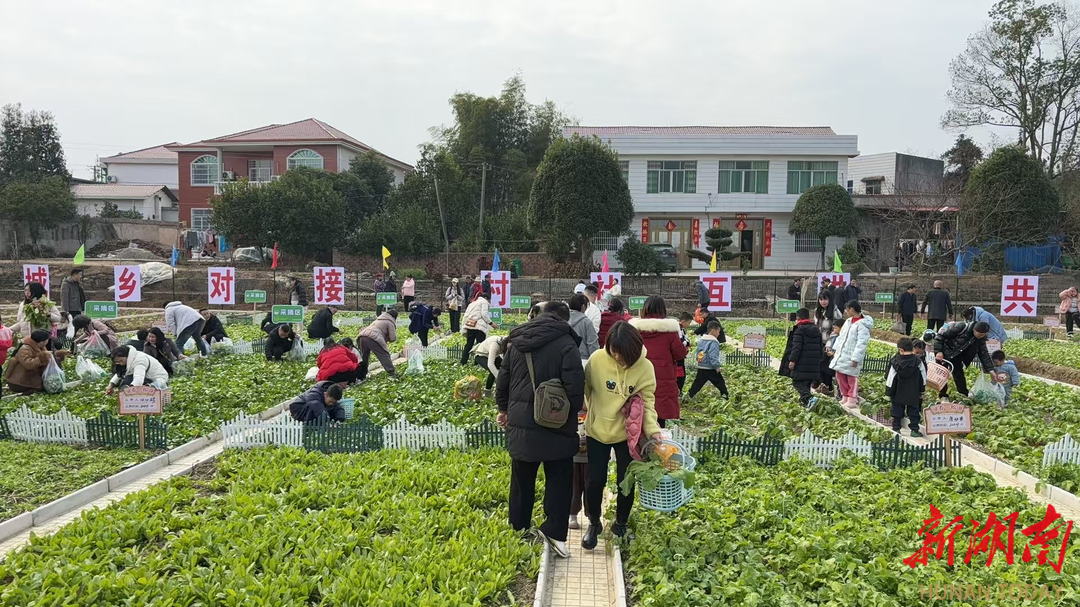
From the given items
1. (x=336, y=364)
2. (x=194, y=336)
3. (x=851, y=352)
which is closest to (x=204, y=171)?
(x=194, y=336)

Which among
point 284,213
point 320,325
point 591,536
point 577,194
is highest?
point 577,194

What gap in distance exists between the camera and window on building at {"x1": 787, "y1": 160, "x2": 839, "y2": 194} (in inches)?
1387

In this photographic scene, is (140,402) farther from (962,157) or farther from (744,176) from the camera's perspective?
(962,157)

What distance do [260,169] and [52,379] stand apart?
A: 34.1 meters

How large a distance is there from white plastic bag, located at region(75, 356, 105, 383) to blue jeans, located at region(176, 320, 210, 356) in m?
1.55

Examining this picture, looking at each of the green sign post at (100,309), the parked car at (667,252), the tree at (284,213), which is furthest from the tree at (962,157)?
the green sign post at (100,309)

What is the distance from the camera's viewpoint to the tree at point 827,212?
32.8 meters

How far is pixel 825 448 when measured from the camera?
745cm

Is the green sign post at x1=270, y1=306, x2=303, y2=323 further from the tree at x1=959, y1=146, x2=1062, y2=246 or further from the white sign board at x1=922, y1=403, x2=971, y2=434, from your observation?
the tree at x1=959, y1=146, x2=1062, y2=246

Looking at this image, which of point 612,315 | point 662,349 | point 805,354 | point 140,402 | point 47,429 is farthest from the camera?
point 805,354

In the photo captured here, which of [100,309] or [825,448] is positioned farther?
[100,309]

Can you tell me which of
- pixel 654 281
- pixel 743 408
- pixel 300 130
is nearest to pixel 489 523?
pixel 743 408

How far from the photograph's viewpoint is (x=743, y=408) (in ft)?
32.7

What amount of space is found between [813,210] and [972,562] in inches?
1207
